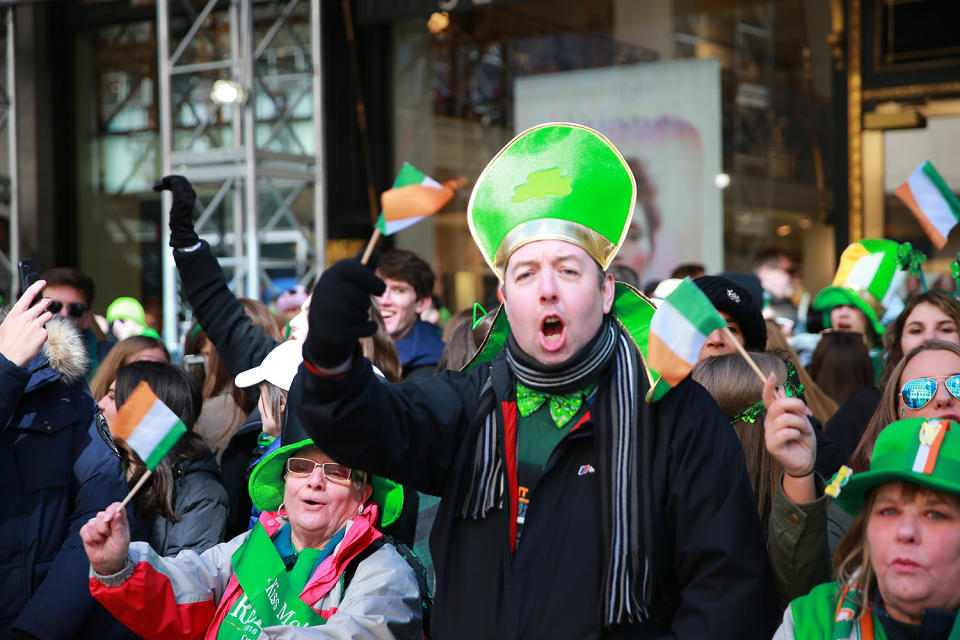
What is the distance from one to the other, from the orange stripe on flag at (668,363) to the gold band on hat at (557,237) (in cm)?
28

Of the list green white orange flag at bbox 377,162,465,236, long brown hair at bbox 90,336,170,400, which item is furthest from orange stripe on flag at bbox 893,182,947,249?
long brown hair at bbox 90,336,170,400

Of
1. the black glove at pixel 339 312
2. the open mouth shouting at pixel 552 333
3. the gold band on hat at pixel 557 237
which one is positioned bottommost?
the open mouth shouting at pixel 552 333

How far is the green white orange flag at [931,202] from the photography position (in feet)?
11.9

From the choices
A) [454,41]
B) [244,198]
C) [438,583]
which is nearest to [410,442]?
[438,583]

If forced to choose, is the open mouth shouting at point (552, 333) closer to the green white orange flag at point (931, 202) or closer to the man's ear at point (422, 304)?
the green white orange flag at point (931, 202)

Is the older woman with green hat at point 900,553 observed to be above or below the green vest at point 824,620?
above

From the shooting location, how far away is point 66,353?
3346 mm

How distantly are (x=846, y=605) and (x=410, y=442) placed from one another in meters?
0.89

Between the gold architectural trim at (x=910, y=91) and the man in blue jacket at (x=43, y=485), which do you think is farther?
the gold architectural trim at (x=910, y=91)

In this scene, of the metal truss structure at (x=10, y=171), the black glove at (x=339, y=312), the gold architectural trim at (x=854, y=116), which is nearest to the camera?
the black glove at (x=339, y=312)

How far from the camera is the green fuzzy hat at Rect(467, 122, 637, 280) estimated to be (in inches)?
88.7

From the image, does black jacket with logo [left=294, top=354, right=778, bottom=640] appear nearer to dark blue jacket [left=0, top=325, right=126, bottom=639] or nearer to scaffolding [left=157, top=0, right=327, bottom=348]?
dark blue jacket [left=0, top=325, right=126, bottom=639]

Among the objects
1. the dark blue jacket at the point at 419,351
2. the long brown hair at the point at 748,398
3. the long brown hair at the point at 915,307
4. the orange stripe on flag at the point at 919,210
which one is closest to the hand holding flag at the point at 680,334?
the long brown hair at the point at 748,398

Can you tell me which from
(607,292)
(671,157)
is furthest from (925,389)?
(671,157)
